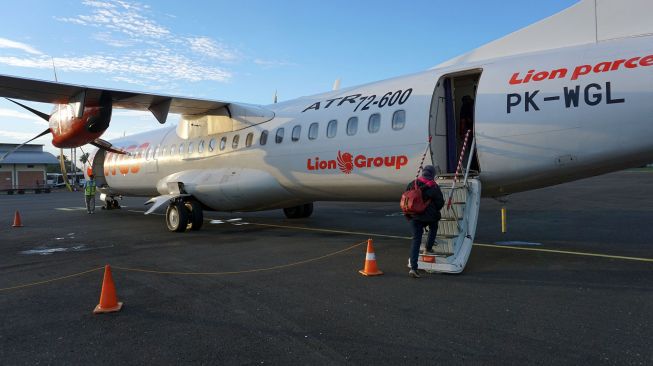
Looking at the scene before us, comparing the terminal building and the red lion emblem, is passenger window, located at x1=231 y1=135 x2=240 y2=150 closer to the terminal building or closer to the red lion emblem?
the red lion emblem

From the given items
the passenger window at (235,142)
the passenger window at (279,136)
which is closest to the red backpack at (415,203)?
the passenger window at (279,136)

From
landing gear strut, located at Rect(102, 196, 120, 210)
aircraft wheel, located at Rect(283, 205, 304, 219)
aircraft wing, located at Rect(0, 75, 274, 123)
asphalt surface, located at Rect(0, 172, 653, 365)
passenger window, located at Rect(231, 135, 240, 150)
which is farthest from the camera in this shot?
landing gear strut, located at Rect(102, 196, 120, 210)

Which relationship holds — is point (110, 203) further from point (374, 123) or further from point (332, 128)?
point (374, 123)

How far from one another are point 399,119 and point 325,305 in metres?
5.09

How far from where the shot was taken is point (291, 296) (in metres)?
6.51

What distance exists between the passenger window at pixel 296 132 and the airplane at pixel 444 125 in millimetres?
42

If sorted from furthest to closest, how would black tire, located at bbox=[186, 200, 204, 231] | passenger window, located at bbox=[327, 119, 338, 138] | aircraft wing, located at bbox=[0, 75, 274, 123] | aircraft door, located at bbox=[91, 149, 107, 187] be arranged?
aircraft door, located at bbox=[91, 149, 107, 187] → black tire, located at bbox=[186, 200, 204, 231] → aircraft wing, located at bbox=[0, 75, 274, 123] → passenger window, located at bbox=[327, 119, 338, 138]

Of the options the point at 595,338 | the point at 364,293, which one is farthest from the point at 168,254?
the point at 595,338

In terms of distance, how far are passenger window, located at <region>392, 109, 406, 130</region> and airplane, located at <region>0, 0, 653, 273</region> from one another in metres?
0.03

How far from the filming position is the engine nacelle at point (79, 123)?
12305 millimetres

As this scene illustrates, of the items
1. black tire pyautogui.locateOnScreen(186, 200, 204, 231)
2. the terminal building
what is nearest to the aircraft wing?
black tire pyautogui.locateOnScreen(186, 200, 204, 231)

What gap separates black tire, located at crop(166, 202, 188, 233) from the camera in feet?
45.2

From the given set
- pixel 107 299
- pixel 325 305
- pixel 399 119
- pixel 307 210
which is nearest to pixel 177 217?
pixel 307 210

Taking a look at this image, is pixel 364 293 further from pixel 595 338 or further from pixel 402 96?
pixel 402 96
